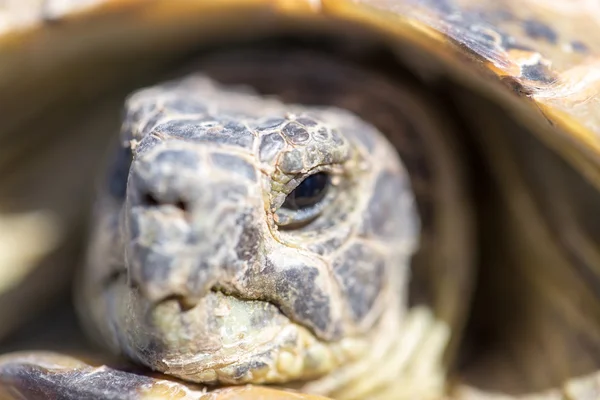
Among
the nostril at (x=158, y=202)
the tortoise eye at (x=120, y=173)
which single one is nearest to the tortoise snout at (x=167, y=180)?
the nostril at (x=158, y=202)

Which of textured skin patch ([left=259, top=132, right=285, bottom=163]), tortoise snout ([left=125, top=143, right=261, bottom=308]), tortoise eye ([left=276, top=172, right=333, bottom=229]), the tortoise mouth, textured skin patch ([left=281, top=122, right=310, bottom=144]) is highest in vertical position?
textured skin patch ([left=281, top=122, right=310, bottom=144])

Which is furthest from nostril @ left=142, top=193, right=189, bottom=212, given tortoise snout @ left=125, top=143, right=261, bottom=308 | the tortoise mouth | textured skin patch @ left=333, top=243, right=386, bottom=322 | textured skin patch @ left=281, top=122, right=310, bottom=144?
textured skin patch @ left=333, top=243, right=386, bottom=322

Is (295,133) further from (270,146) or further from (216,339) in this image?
(216,339)

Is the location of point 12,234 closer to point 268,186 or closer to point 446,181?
point 268,186

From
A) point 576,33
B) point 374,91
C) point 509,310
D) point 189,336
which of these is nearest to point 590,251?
point 509,310

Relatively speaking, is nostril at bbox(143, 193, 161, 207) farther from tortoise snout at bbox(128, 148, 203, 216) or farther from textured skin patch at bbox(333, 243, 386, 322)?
textured skin patch at bbox(333, 243, 386, 322)

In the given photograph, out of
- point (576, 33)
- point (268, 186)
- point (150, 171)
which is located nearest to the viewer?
point (150, 171)

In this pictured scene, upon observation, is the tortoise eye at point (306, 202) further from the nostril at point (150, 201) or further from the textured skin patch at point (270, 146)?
the nostril at point (150, 201)
